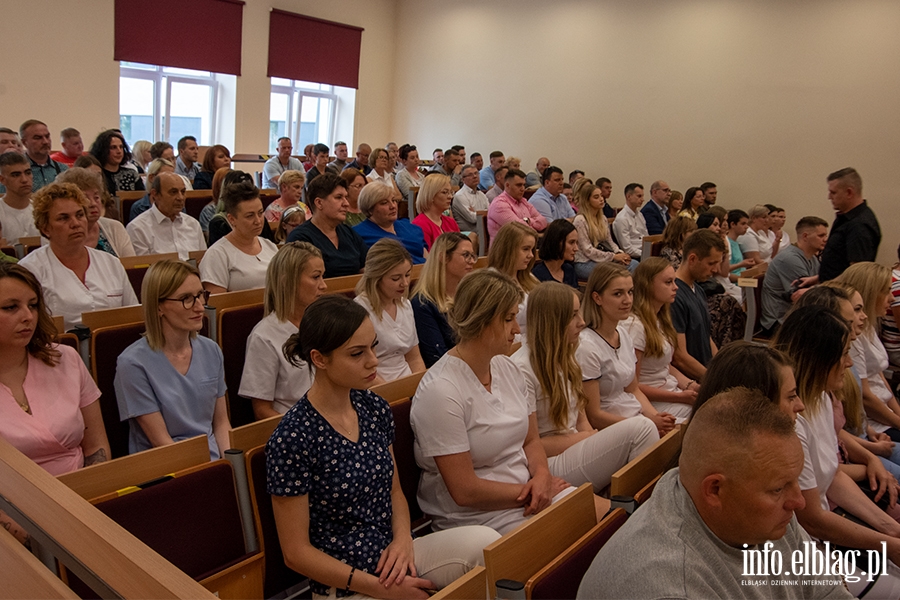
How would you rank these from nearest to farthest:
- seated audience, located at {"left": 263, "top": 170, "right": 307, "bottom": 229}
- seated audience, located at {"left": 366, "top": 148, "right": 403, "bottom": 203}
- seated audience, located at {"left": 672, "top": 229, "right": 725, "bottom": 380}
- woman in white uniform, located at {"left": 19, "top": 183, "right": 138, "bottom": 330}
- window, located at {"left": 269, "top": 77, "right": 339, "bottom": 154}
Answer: woman in white uniform, located at {"left": 19, "top": 183, "right": 138, "bottom": 330}, seated audience, located at {"left": 672, "top": 229, "right": 725, "bottom": 380}, seated audience, located at {"left": 263, "top": 170, "right": 307, "bottom": 229}, seated audience, located at {"left": 366, "top": 148, "right": 403, "bottom": 203}, window, located at {"left": 269, "top": 77, "right": 339, "bottom": 154}

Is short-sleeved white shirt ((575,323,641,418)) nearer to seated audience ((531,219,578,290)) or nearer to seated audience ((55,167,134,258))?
seated audience ((531,219,578,290))

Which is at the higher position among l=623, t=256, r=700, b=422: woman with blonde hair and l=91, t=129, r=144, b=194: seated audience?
l=91, t=129, r=144, b=194: seated audience

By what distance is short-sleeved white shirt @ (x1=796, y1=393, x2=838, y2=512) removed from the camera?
2.21 meters

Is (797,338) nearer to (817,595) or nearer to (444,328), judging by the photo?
(817,595)

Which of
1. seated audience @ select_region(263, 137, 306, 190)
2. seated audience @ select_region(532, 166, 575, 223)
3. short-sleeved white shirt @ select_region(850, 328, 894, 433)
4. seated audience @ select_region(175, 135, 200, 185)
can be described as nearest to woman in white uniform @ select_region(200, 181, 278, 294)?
short-sleeved white shirt @ select_region(850, 328, 894, 433)

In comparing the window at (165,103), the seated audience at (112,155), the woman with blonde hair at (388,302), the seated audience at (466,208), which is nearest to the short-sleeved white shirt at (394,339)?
the woman with blonde hair at (388,302)

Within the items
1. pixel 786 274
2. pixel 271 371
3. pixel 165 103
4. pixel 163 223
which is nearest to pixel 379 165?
pixel 165 103

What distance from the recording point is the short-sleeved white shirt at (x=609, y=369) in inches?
115

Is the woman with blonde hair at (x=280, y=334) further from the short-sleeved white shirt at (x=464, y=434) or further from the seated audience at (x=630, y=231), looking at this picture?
the seated audience at (x=630, y=231)

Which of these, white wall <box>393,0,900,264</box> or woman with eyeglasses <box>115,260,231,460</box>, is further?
white wall <box>393,0,900,264</box>

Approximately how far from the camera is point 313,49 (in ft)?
39.1

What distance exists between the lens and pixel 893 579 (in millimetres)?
2205

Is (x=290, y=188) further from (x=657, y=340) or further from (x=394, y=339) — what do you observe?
(x=657, y=340)

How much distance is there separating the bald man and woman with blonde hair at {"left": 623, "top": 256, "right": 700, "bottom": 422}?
195 cm
